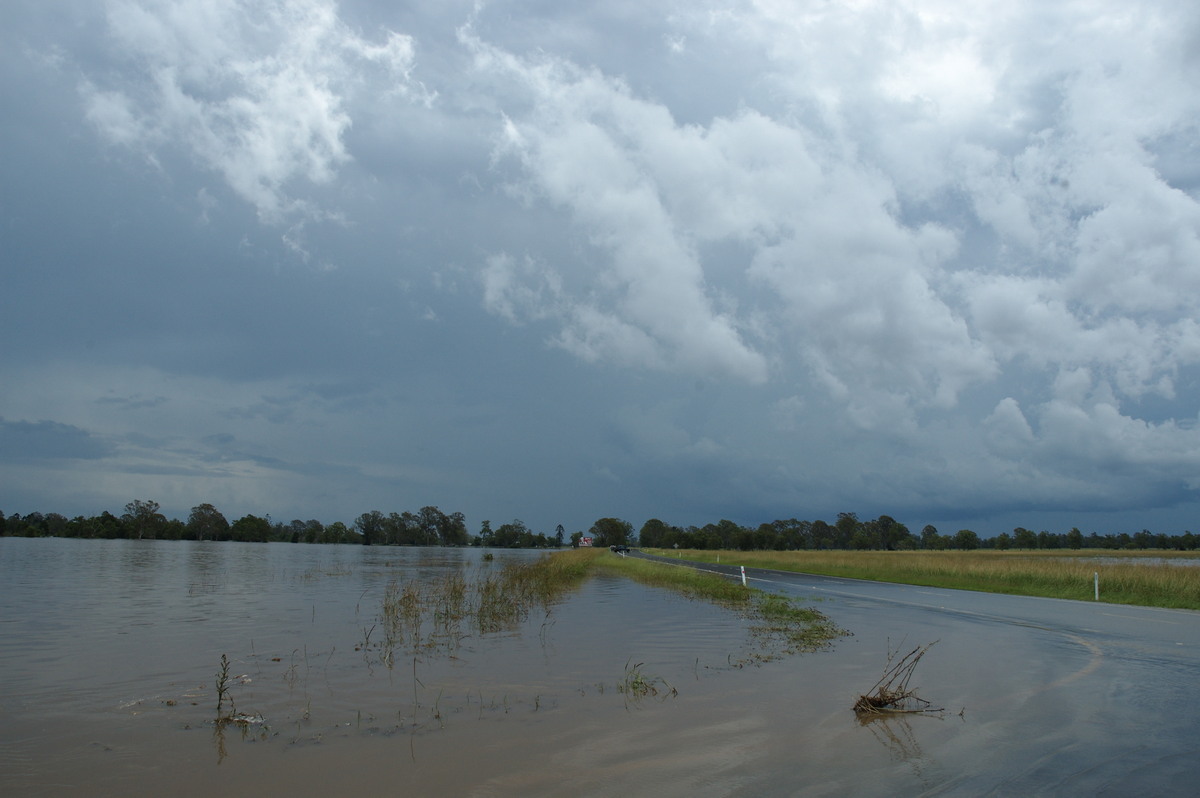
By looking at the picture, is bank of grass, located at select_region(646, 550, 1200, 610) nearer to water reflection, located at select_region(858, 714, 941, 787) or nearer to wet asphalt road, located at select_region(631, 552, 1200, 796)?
wet asphalt road, located at select_region(631, 552, 1200, 796)

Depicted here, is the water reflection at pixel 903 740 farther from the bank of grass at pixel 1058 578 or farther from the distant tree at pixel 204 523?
the distant tree at pixel 204 523

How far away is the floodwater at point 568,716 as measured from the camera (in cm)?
759

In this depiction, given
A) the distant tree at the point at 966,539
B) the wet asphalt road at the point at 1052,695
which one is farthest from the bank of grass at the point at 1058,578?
the distant tree at the point at 966,539

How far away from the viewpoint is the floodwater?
759cm

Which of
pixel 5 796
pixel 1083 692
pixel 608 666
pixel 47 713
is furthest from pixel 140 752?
pixel 1083 692

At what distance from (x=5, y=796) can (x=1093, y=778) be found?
11.0 metres

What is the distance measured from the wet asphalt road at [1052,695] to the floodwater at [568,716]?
0.19 feet

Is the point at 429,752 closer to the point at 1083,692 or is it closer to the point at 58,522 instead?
the point at 1083,692

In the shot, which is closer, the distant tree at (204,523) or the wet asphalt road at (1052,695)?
the wet asphalt road at (1052,695)

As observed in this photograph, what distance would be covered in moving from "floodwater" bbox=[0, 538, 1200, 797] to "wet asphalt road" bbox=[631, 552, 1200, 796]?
57mm

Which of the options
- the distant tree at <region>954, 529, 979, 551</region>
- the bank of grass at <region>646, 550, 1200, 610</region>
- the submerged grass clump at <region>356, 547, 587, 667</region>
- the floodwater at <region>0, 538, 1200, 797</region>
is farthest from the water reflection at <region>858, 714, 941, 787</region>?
the distant tree at <region>954, 529, 979, 551</region>

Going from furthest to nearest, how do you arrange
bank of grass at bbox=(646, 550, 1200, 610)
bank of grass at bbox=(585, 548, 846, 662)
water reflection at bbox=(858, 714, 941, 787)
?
bank of grass at bbox=(646, 550, 1200, 610) → bank of grass at bbox=(585, 548, 846, 662) → water reflection at bbox=(858, 714, 941, 787)

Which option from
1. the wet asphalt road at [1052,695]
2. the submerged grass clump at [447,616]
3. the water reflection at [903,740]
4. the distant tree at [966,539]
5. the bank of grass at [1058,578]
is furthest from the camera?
the distant tree at [966,539]

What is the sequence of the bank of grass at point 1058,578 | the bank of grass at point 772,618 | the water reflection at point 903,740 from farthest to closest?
the bank of grass at point 1058,578, the bank of grass at point 772,618, the water reflection at point 903,740
